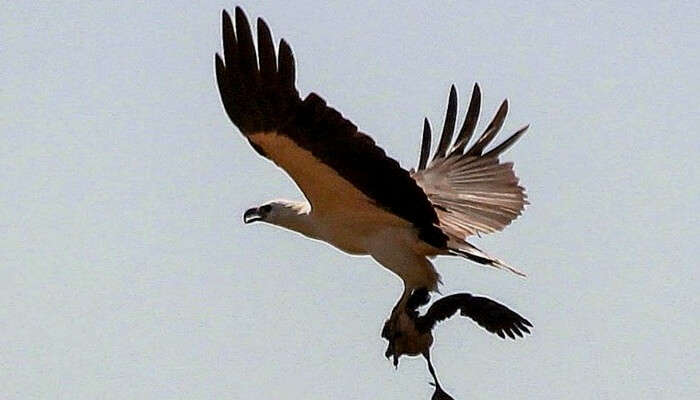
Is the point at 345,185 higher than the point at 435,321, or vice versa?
the point at 345,185

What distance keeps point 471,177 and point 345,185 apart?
8.44ft

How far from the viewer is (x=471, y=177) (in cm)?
1459

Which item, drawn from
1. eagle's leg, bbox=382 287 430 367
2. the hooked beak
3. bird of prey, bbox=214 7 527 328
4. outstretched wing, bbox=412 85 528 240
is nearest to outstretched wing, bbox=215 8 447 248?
bird of prey, bbox=214 7 527 328

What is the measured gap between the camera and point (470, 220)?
44.8 ft

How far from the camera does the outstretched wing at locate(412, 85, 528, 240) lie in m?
13.8

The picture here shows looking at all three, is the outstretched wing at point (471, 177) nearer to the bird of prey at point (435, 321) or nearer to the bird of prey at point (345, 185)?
the bird of prey at point (345, 185)

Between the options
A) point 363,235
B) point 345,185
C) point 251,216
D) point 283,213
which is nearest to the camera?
point 345,185

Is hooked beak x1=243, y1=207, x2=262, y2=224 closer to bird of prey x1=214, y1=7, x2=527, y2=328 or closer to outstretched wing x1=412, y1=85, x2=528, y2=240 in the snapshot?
bird of prey x1=214, y1=7, x2=527, y2=328

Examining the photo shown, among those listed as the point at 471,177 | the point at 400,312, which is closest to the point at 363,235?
the point at 400,312

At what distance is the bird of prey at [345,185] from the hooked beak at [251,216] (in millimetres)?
10

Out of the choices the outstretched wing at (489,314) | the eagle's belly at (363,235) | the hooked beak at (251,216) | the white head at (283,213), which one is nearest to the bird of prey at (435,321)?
the outstretched wing at (489,314)

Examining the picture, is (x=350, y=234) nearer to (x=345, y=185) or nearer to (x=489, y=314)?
(x=345, y=185)

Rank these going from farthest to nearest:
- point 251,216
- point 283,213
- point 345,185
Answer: point 251,216, point 283,213, point 345,185

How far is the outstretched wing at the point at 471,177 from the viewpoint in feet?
45.4
